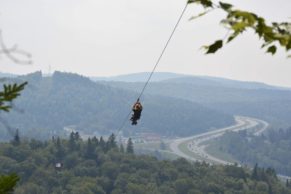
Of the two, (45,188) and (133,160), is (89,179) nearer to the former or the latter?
(45,188)

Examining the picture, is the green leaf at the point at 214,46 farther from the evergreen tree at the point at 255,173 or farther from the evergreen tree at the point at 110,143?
the evergreen tree at the point at 110,143

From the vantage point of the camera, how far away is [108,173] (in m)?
162

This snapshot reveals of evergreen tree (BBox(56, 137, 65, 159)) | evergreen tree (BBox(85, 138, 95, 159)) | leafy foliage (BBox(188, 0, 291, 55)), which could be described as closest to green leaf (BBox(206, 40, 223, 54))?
leafy foliage (BBox(188, 0, 291, 55))

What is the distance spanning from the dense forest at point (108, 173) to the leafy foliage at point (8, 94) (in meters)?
131

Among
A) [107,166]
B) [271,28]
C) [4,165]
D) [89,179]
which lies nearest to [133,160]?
[107,166]

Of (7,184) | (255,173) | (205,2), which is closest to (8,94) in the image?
(7,184)

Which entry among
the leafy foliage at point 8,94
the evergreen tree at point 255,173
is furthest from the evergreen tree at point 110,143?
the leafy foliage at point 8,94

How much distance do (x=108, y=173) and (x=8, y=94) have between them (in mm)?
157364

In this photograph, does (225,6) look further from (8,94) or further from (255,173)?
(255,173)

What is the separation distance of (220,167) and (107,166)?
40.9 meters

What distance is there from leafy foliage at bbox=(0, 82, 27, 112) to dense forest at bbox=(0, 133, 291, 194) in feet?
430

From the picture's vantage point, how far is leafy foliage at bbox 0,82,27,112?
6.73 metres

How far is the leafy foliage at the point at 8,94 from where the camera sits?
22.1 feet

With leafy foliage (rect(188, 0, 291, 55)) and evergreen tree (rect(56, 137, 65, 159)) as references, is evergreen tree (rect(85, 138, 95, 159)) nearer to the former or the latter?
evergreen tree (rect(56, 137, 65, 159))
